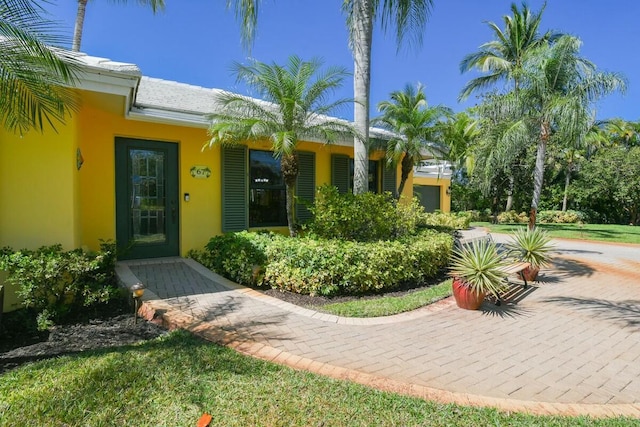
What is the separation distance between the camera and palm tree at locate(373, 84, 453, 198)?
10.5 m

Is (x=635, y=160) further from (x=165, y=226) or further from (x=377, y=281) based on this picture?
(x=165, y=226)

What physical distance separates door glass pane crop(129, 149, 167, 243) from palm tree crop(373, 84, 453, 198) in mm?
6686

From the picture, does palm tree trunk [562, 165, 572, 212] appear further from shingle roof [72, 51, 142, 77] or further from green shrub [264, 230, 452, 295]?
shingle roof [72, 51, 142, 77]

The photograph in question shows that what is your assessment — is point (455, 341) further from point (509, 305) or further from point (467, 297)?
point (509, 305)

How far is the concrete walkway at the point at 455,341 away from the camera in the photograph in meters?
3.23

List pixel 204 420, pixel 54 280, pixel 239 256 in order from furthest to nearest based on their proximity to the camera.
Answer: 1. pixel 239 256
2. pixel 54 280
3. pixel 204 420

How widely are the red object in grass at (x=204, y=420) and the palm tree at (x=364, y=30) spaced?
20.4ft

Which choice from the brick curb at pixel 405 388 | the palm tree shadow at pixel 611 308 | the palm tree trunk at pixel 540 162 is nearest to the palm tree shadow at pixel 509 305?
the palm tree shadow at pixel 611 308

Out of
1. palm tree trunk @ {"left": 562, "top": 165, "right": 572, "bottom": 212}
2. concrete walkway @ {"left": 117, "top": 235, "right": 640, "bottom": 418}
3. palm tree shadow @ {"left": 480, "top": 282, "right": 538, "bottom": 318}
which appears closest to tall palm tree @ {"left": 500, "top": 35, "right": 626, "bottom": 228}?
concrete walkway @ {"left": 117, "top": 235, "right": 640, "bottom": 418}

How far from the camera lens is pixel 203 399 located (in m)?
2.81

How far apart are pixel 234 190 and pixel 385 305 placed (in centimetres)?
517

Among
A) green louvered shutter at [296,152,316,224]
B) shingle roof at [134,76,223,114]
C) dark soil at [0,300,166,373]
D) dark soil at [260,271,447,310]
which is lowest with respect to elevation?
dark soil at [260,271,447,310]

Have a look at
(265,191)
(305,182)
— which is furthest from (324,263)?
(305,182)

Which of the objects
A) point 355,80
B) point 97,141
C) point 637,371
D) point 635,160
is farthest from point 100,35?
point 635,160
